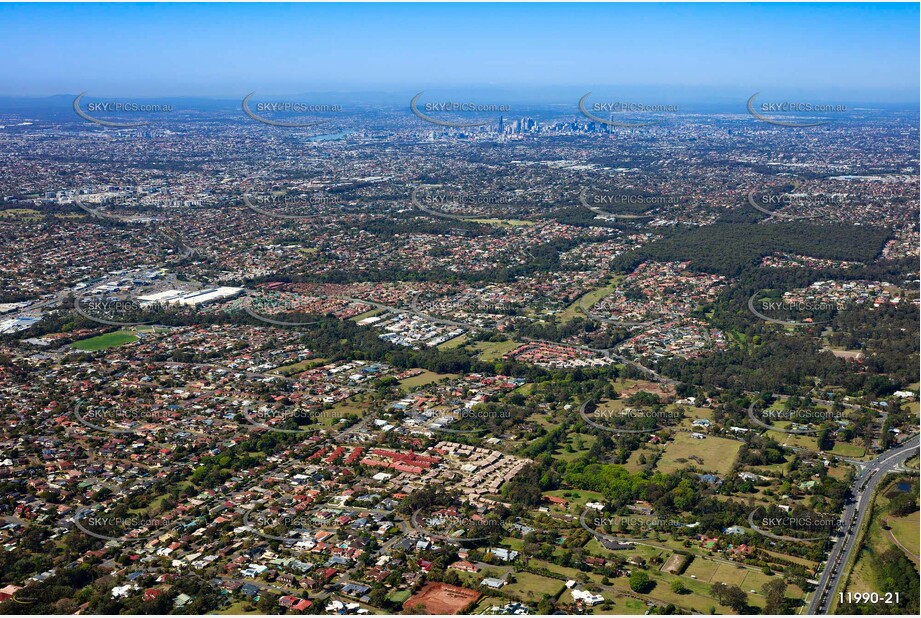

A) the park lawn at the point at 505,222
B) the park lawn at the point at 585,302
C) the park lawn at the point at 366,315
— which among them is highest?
the park lawn at the point at 505,222

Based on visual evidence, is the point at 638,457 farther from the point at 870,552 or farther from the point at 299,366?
the point at 299,366

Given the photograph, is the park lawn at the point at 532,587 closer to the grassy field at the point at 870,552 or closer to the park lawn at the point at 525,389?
the grassy field at the point at 870,552

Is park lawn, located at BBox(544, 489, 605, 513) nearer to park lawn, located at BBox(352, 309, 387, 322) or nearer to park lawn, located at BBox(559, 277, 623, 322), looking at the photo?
park lawn, located at BBox(559, 277, 623, 322)

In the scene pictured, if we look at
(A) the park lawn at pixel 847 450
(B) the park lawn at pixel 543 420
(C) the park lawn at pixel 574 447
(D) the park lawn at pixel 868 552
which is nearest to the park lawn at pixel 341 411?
(B) the park lawn at pixel 543 420

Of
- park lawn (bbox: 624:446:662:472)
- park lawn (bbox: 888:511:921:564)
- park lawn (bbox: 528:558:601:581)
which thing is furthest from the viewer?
park lawn (bbox: 624:446:662:472)

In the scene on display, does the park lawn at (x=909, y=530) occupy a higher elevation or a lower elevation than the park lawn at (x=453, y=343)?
lower

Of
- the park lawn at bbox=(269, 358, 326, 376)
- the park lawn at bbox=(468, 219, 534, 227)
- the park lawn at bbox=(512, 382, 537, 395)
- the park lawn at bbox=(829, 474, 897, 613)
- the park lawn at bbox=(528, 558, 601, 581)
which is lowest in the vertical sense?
the park lawn at bbox=(528, 558, 601, 581)

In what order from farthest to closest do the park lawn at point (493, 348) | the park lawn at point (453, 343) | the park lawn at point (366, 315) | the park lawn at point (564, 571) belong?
the park lawn at point (366, 315), the park lawn at point (453, 343), the park lawn at point (493, 348), the park lawn at point (564, 571)

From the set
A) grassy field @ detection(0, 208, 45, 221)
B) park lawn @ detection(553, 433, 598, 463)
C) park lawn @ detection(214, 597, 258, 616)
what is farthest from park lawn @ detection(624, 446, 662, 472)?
grassy field @ detection(0, 208, 45, 221)
